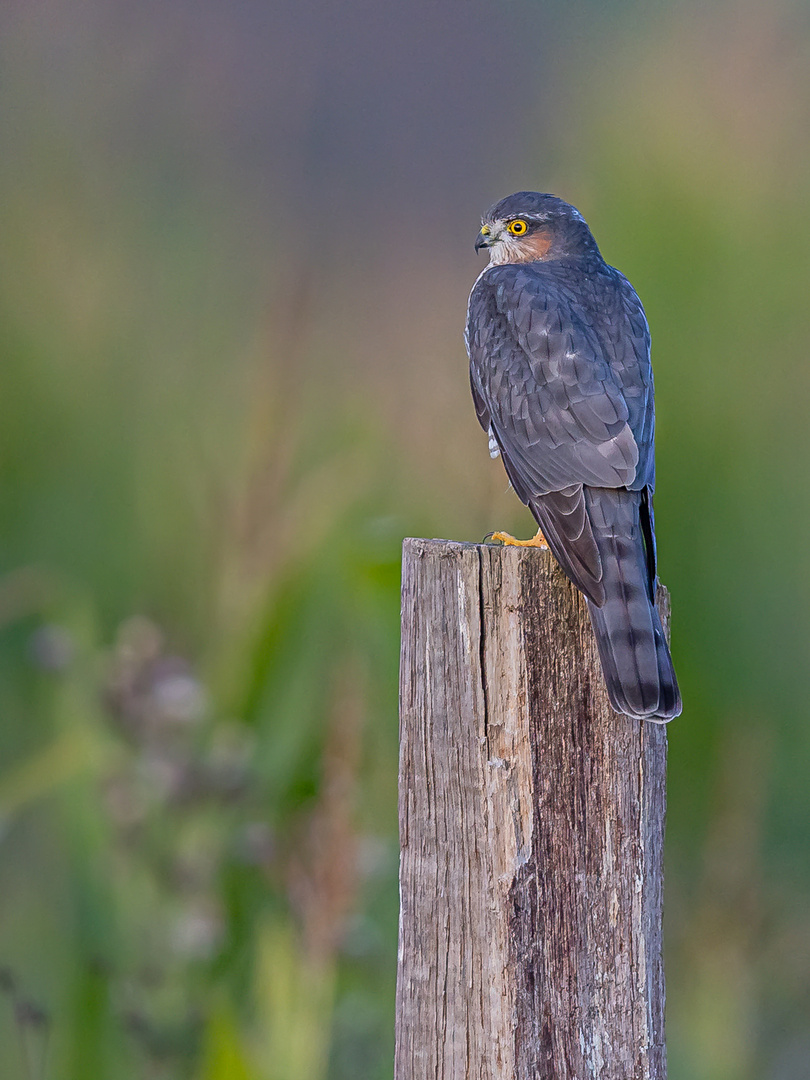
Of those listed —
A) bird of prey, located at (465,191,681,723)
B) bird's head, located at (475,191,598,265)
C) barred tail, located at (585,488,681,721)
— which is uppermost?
bird's head, located at (475,191,598,265)

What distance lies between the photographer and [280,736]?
3227 millimetres

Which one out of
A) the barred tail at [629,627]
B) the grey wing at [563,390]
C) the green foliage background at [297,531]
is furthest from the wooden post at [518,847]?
the green foliage background at [297,531]

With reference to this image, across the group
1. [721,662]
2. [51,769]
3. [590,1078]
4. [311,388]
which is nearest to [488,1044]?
[590,1078]

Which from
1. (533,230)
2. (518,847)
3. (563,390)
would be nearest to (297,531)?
(563,390)

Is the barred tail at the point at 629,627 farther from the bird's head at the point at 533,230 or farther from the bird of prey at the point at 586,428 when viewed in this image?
the bird's head at the point at 533,230

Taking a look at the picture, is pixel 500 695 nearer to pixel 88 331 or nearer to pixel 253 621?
pixel 253 621

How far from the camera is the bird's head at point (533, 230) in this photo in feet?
11.3

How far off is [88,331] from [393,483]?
1.28 meters

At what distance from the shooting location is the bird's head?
345cm

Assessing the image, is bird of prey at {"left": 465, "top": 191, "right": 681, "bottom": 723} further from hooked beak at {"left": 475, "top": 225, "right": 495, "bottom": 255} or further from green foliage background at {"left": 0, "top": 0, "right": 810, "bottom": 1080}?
green foliage background at {"left": 0, "top": 0, "right": 810, "bottom": 1080}

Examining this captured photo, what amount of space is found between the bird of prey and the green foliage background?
0.59 meters

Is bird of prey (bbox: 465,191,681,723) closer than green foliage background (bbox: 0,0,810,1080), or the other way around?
bird of prey (bbox: 465,191,681,723)

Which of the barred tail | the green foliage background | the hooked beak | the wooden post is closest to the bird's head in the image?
the hooked beak

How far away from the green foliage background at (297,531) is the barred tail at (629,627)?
2.49 feet
